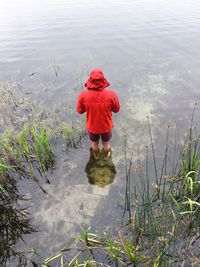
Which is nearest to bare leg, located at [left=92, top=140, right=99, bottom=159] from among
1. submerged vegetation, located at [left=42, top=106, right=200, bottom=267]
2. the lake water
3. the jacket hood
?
the lake water

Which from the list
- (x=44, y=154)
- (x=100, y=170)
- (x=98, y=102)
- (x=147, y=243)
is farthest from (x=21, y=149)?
(x=147, y=243)

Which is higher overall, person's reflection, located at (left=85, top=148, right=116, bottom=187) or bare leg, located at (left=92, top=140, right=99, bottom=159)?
bare leg, located at (left=92, top=140, right=99, bottom=159)

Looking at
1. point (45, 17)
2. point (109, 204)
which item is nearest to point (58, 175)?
point (109, 204)

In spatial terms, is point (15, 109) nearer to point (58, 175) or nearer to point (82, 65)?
point (58, 175)

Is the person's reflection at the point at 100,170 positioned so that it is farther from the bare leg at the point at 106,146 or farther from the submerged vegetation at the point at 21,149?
the submerged vegetation at the point at 21,149

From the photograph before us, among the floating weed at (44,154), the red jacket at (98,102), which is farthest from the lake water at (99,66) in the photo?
the red jacket at (98,102)

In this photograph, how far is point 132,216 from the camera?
4.46 meters

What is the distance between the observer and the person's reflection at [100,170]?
5469 mm

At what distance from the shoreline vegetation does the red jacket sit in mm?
1008

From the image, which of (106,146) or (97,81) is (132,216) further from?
(97,81)

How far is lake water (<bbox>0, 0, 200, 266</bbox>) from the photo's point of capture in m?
4.90

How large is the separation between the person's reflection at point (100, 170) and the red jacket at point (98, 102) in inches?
36.8

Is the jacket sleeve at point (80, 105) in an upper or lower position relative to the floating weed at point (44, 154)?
upper

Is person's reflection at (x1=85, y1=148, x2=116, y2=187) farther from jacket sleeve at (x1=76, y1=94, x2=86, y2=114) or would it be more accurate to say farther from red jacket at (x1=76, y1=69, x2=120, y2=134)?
jacket sleeve at (x1=76, y1=94, x2=86, y2=114)
